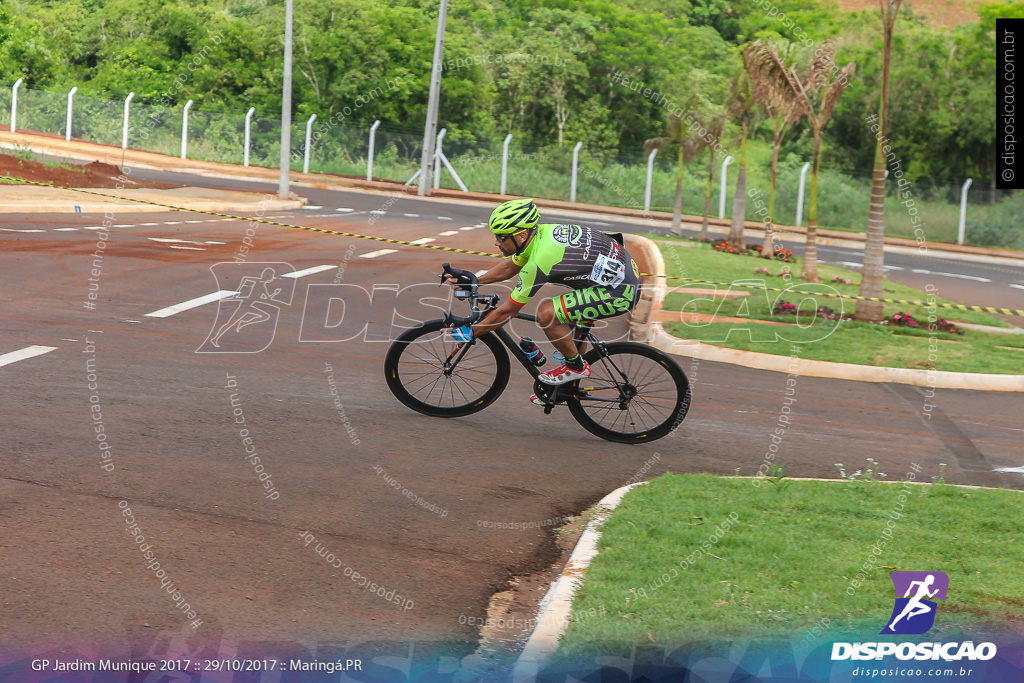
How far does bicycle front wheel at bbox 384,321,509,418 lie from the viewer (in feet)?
29.3

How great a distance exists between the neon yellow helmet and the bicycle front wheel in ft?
3.42

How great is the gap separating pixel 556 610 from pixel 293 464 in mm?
2753

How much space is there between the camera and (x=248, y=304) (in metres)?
13.9

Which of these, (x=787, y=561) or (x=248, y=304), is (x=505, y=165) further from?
(x=787, y=561)

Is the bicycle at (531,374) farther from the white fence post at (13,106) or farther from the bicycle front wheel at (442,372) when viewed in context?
the white fence post at (13,106)

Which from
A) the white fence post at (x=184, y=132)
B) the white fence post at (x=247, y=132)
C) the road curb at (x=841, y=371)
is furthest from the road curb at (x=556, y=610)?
the white fence post at (x=184, y=132)

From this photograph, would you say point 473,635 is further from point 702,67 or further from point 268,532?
point 702,67

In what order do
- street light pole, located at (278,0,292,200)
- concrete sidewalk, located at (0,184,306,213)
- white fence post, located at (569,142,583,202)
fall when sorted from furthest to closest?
white fence post, located at (569,142,583,202) < street light pole, located at (278,0,292,200) < concrete sidewalk, located at (0,184,306,213)

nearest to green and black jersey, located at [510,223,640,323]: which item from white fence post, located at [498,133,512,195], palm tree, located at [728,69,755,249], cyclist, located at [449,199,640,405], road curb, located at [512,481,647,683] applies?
cyclist, located at [449,199,640,405]

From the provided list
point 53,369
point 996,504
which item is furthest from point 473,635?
point 53,369

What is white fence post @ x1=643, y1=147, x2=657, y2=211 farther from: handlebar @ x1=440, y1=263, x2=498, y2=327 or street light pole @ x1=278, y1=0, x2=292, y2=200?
handlebar @ x1=440, y1=263, x2=498, y2=327

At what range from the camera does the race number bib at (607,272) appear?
328 inches

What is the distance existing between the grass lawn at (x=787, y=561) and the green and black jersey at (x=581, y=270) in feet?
5.28

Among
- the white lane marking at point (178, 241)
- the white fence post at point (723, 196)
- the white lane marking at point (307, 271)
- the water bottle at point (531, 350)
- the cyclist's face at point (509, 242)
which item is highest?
the white fence post at point (723, 196)
